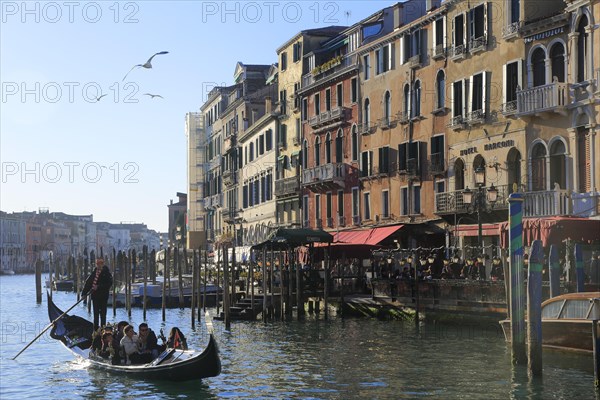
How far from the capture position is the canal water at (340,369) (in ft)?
63.3

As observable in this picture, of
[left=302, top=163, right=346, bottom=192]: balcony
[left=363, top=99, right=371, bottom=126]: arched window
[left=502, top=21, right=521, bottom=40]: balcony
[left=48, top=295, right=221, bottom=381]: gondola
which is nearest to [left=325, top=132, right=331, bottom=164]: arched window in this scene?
[left=302, top=163, right=346, bottom=192]: balcony

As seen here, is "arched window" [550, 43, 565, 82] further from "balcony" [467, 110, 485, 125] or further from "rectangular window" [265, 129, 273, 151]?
"rectangular window" [265, 129, 273, 151]

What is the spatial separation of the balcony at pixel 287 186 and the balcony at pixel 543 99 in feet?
70.0

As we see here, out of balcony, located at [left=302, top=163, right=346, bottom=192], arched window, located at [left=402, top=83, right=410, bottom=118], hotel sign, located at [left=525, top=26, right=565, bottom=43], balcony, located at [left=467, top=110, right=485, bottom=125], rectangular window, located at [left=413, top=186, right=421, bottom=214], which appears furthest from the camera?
balcony, located at [left=302, top=163, right=346, bottom=192]

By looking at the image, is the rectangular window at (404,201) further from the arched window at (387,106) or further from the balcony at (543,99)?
the balcony at (543,99)

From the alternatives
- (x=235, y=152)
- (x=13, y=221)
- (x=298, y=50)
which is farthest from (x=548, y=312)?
(x=13, y=221)

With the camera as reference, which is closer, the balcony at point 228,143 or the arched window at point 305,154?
the arched window at point 305,154

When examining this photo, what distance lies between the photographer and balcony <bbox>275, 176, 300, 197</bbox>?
52.9 metres

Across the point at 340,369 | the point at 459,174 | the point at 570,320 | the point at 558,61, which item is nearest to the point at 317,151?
the point at 459,174

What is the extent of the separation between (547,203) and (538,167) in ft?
5.68

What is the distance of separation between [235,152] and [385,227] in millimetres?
30137

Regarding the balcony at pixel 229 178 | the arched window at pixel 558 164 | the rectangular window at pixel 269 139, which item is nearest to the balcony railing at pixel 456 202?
the arched window at pixel 558 164

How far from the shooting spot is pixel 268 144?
5934 centimetres

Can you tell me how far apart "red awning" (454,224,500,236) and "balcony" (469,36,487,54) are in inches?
242
